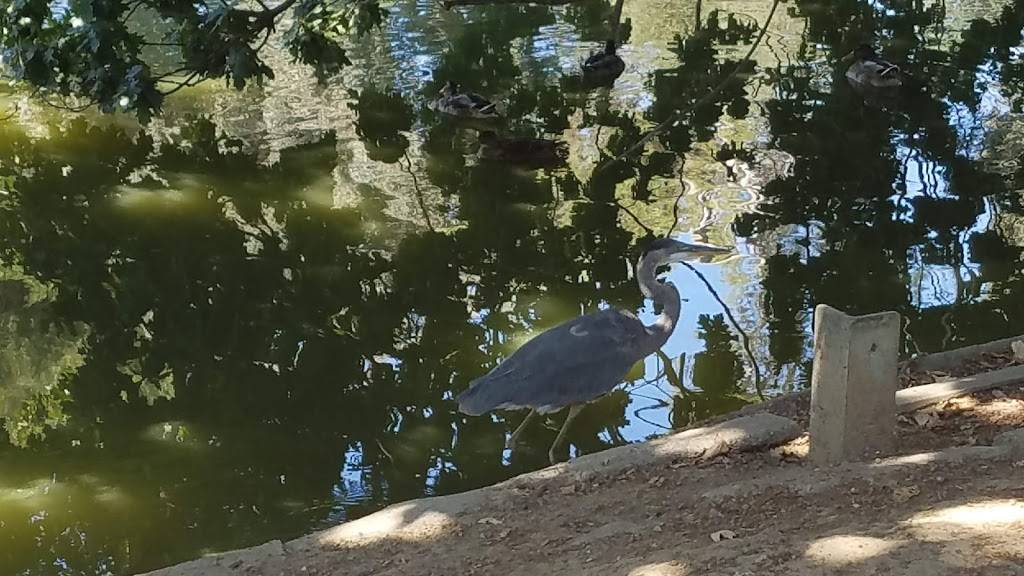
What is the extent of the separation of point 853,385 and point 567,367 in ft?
6.81

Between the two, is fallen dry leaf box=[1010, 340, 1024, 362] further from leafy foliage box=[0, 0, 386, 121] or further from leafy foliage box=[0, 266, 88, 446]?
leafy foliage box=[0, 266, 88, 446]

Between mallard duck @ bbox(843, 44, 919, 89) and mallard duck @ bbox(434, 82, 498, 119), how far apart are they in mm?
4543

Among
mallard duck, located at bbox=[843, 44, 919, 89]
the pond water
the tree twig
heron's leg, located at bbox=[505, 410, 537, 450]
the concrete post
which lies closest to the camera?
the concrete post

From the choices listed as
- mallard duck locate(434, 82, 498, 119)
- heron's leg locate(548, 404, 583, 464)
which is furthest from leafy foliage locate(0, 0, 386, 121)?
mallard duck locate(434, 82, 498, 119)

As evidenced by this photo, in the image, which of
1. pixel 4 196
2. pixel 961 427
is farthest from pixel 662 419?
pixel 4 196

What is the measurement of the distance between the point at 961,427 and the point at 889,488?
1.25 metres

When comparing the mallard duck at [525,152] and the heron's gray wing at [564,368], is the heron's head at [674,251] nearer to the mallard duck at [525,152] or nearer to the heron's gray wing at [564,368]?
the heron's gray wing at [564,368]

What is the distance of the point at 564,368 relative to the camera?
669 centimetres

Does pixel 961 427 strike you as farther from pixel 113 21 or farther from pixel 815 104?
pixel 815 104

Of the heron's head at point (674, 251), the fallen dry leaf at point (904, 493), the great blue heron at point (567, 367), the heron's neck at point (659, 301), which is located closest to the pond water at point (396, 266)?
the great blue heron at point (567, 367)

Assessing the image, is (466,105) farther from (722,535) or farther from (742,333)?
(722,535)

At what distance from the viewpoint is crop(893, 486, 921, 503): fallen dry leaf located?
14.9 ft

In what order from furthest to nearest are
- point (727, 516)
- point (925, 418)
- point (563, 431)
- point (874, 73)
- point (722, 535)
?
point (874, 73)
point (563, 431)
point (925, 418)
point (727, 516)
point (722, 535)

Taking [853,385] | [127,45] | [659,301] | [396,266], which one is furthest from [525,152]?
[853,385]
